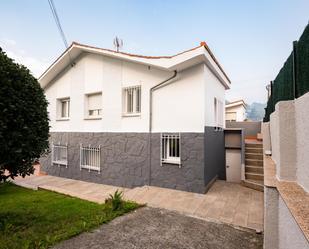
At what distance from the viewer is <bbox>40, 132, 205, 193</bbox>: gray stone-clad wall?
7.61 metres

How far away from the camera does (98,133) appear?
10.3 metres

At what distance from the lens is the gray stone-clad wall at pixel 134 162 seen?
25.0 ft

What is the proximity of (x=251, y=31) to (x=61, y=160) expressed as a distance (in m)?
14.0

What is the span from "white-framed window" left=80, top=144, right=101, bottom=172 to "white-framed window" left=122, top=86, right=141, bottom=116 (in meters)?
2.75

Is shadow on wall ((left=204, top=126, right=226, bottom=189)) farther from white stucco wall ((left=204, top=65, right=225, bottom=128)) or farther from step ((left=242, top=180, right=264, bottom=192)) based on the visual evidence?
step ((left=242, top=180, right=264, bottom=192))

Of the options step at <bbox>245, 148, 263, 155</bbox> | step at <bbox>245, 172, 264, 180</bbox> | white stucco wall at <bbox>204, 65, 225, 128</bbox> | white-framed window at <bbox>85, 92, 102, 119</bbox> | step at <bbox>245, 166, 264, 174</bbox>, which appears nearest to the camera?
white stucco wall at <bbox>204, 65, 225, 128</bbox>

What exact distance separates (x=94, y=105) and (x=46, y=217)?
257 inches

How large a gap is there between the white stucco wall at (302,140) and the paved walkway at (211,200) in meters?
2.56

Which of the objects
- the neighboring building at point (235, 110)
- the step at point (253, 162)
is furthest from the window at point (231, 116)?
the step at point (253, 162)

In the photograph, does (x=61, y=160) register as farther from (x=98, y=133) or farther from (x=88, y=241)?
(x=88, y=241)

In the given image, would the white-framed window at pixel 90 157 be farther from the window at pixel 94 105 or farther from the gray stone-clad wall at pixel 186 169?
the gray stone-clad wall at pixel 186 169

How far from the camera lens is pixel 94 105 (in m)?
10.8

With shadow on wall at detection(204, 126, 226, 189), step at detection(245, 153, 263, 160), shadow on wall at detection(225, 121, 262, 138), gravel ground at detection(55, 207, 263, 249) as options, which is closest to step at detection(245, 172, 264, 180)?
step at detection(245, 153, 263, 160)

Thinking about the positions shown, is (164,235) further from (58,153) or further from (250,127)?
(250,127)
